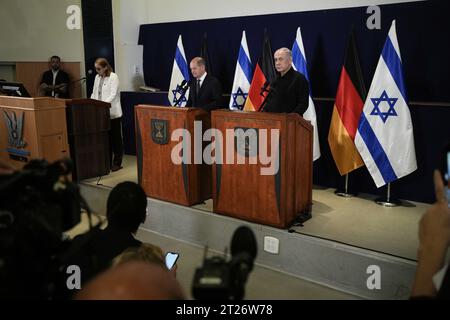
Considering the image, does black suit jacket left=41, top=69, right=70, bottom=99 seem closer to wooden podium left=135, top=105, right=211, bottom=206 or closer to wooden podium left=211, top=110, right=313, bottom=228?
wooden podium left=135, top=105, right=211, bottom=206

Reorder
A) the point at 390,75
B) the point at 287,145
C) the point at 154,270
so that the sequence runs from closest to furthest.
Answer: the point at 154,270, the point at 287,145, the point at 390,75

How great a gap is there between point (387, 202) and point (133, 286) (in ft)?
12.0

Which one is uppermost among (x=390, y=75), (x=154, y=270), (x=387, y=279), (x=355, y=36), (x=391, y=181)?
(x=355, y=36)

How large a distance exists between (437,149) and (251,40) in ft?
7.68

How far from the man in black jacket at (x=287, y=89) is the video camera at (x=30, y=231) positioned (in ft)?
9.45

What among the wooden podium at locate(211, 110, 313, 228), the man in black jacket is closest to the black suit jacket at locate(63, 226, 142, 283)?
the wooden podium at locate(211, 110, 313, 228)

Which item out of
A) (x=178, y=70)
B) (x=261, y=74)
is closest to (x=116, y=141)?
(x=178, y=70)

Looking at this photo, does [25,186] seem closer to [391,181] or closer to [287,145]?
[287,145]

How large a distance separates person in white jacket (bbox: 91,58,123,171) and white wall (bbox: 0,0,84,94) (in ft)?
4.70

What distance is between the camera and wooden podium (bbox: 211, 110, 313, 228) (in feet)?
10.4

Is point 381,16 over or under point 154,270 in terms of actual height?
over

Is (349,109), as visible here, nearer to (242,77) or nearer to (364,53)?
(364,53)
